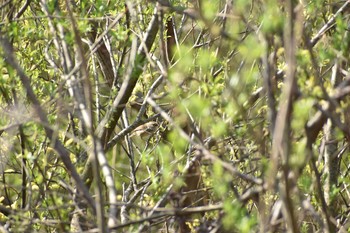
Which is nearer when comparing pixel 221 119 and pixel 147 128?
pixel 221 119

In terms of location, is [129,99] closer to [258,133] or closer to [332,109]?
[258,133]

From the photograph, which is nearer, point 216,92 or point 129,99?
point 216,92

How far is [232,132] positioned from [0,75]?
1.23m

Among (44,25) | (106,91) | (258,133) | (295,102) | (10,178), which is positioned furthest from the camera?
(10,178)

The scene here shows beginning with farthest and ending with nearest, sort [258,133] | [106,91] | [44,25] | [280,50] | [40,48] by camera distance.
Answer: [106,91] → [40,48] → [44,25] → [258,133] → [280,50]

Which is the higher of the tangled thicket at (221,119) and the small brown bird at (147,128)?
the small brown bird at (147,128)

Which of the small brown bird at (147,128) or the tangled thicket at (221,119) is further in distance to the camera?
the small brown bird at (147,128)

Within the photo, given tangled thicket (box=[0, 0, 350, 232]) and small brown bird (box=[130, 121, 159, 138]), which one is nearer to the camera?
tangled thicket (box=[0, 0, 350, 232])

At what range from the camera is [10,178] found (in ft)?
24.6

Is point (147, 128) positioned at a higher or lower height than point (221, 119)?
higher

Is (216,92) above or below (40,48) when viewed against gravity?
below

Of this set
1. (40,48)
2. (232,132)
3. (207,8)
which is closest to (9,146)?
(40,48)

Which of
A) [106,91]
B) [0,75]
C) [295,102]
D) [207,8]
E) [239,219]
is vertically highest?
[106,91]

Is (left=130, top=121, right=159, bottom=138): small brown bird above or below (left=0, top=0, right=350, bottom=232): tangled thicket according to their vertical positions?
above
